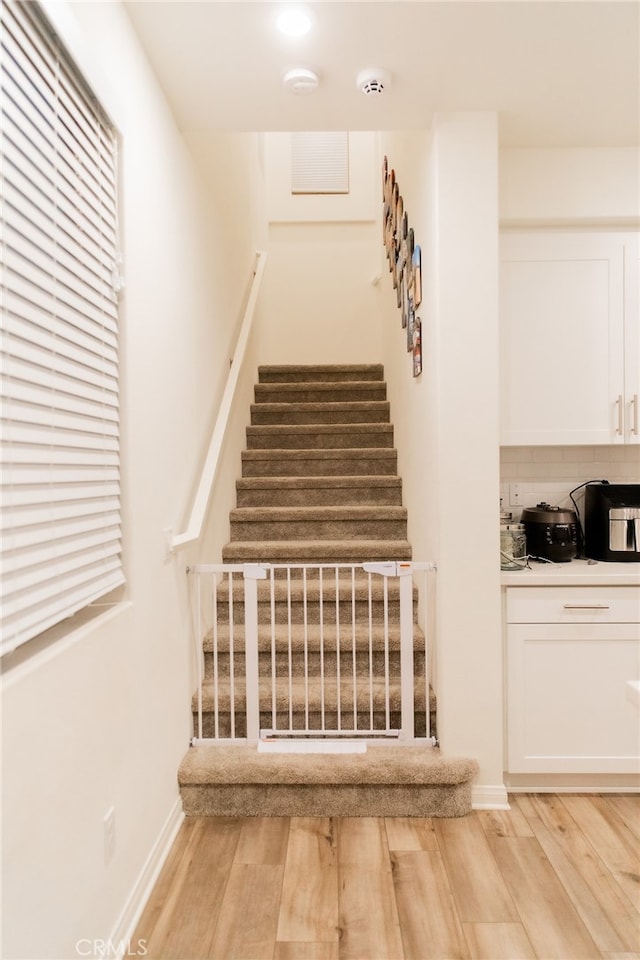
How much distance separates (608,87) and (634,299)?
869mm

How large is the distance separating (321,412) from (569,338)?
203 cm

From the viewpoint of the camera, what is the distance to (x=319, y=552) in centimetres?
305

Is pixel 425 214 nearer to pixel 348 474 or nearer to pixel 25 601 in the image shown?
pixel 348 474

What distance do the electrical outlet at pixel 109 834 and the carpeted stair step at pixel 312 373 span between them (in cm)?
367

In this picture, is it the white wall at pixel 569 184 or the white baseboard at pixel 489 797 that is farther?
the white wall at pixel 569 184

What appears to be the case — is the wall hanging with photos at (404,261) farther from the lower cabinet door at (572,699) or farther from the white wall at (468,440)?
the lower cabinet door at (572,699)

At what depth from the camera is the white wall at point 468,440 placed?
2.32m

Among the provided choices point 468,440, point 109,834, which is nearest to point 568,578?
point 468,440

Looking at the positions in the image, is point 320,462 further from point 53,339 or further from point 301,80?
point 53,339

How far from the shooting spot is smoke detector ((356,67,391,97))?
205 centimetres

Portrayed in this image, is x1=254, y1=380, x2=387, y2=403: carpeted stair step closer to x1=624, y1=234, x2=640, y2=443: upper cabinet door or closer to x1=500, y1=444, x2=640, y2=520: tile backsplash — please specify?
x1=500, y1=444, x2=640, y2=520: tile backsplash

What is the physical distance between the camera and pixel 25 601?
1.17 metres

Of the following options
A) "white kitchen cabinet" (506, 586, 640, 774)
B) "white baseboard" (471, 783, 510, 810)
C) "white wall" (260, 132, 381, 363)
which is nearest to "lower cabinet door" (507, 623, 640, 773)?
"white kitchen cabinet" (506, 586, 640, 774)

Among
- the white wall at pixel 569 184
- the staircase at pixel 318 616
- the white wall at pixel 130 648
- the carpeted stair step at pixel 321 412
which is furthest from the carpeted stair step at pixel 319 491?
the white wall at pixel 569 184
